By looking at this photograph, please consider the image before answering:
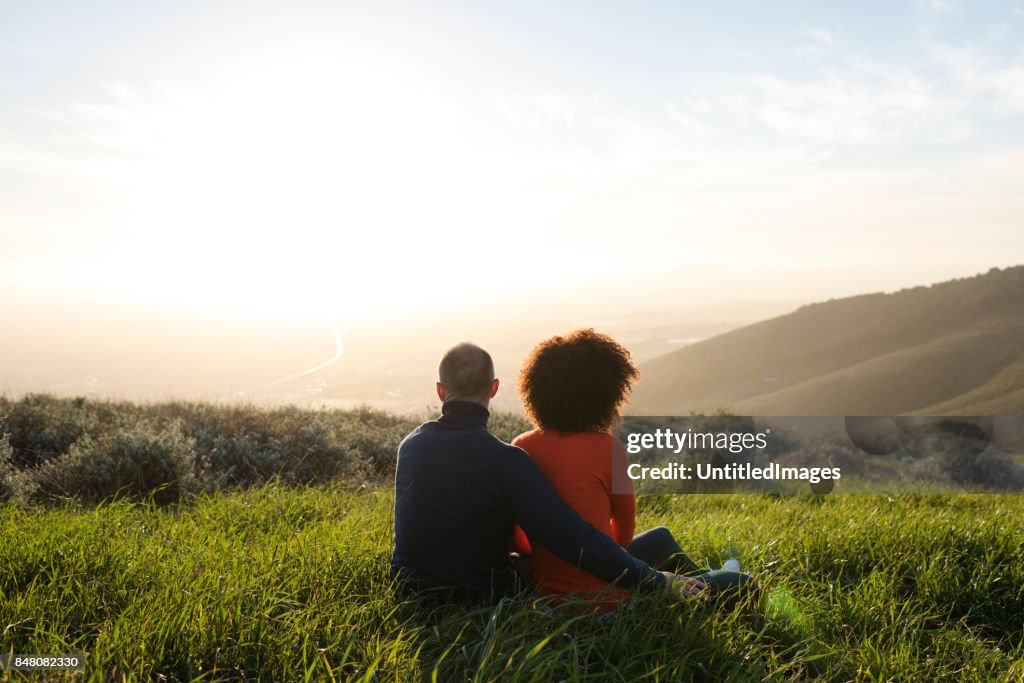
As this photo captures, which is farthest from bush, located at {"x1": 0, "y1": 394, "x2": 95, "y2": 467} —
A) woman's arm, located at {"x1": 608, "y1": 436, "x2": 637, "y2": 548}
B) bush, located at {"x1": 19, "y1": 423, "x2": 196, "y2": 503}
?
woman's arm, located at {"x1": 608, "y1": 436, "x2": 637, "y2": 548}

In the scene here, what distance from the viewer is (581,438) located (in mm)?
3686

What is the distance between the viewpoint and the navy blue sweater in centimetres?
342

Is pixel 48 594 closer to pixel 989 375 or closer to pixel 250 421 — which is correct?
pixel 250 421

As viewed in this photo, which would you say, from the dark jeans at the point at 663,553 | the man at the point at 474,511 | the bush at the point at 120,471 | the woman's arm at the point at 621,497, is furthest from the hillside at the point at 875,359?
the man at the point at 474,511

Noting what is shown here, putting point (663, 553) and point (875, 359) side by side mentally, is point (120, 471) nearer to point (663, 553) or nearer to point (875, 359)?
point (663, 553)

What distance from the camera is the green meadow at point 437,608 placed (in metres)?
2.99

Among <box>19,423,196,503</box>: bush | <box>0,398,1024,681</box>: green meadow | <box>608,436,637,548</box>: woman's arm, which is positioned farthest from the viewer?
<box>19,423,196,503</box>: bush

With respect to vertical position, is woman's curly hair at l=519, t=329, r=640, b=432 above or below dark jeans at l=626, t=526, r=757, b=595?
above

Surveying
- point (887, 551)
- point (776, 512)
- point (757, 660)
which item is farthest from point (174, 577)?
point (776, 512)

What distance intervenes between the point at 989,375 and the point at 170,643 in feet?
326

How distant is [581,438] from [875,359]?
98994 millimetres

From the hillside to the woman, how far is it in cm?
7338

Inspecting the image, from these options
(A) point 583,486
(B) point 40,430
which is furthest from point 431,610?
(B) point 40,430

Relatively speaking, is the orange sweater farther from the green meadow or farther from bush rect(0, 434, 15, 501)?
bush rect(0, 434, 15, 501)
